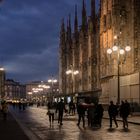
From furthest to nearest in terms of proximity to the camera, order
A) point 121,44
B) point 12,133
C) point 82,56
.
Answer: point 82,56, point 121,44, point 12,133

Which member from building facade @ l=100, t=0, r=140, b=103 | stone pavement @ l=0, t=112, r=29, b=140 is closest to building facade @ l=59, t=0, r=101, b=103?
building facade @ l=100, t=0, r=140, b=103

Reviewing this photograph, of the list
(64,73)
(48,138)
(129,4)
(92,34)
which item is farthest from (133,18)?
(64,73)

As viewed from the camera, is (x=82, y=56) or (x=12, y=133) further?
(x=82, y=56)

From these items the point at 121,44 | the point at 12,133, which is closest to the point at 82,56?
the point at 121,44

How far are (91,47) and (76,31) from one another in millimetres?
26149

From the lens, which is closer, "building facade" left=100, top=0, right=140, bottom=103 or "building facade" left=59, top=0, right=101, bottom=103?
"building facade" left=100, top=0, right=140, bottom=103

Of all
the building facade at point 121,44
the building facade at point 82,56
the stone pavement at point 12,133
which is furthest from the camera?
the building facade at point 82,56

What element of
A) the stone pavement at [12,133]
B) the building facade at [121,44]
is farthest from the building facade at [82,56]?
the stone pavement at [12,133]

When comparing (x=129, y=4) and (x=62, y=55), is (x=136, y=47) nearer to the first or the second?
(x=129, y=4)

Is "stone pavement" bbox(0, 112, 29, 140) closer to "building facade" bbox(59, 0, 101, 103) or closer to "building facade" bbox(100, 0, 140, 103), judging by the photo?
"building facade" bbox(100, 0, 140, 103)

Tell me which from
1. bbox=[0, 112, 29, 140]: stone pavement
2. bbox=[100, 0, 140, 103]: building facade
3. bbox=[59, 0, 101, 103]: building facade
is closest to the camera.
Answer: bbox=[0, 112, 29, 140]: stone pavement

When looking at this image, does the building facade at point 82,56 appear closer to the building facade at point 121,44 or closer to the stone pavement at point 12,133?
the building facade at point 121,44

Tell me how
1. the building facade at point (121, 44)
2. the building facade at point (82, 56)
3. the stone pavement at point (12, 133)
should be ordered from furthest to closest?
1. the building facade at point (82, 56)
2. the building facade at point (121, 44)
3. the stone pavement at point (12, 133)

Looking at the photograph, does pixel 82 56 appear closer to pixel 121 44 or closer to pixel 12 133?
pixel 121 44
